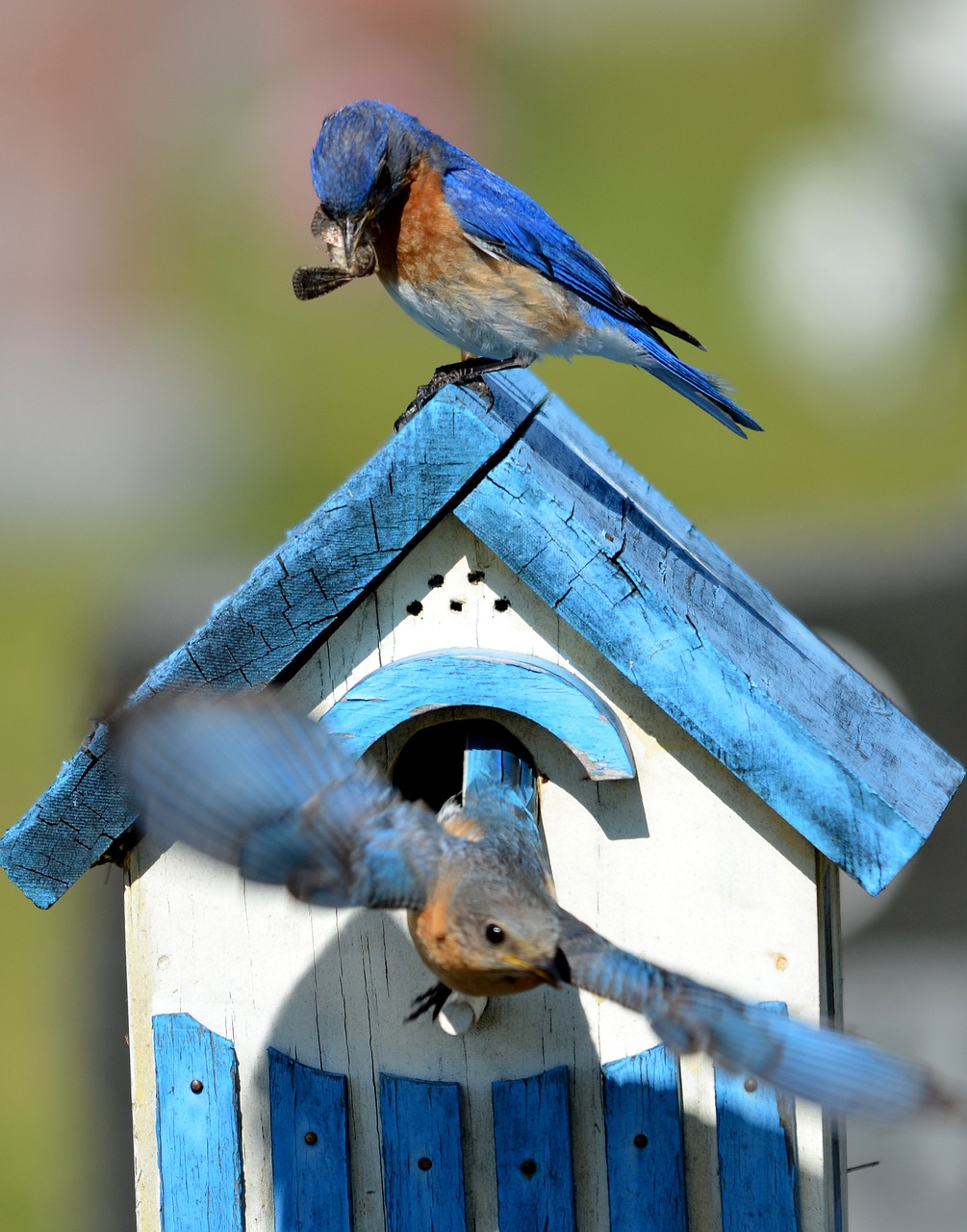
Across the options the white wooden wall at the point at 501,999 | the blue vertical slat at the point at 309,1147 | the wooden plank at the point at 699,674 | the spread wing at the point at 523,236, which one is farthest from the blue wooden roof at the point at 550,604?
the spread wing at the point at 523,236

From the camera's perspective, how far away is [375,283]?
10125mm

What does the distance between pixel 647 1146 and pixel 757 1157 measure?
0.16m

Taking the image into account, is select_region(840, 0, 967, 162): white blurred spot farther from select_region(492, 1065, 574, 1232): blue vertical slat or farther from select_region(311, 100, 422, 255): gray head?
select_region(492, 1065, 574, 1232): blue vertical slat

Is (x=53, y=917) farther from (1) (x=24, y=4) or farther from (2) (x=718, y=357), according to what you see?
(1) (x=24, y=4)

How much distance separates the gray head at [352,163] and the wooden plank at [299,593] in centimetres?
56

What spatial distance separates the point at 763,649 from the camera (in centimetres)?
236

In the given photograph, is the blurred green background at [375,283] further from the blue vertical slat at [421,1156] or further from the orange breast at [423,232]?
the blue vertical slat at [421,1156]

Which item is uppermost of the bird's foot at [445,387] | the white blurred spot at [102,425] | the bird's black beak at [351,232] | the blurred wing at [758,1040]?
the white blurred spot at [102,425]

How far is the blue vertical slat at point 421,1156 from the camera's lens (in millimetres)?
2201

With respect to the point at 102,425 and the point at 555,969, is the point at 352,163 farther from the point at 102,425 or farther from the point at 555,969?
the point at 102,425

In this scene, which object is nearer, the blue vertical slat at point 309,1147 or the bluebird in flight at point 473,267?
the blue vertical slat at point 309,1147

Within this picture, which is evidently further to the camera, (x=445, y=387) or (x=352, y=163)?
(x=352, y=163)

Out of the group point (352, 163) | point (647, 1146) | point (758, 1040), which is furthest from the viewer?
point (352, 163)

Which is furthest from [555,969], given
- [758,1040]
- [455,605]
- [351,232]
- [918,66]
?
[918,66]
